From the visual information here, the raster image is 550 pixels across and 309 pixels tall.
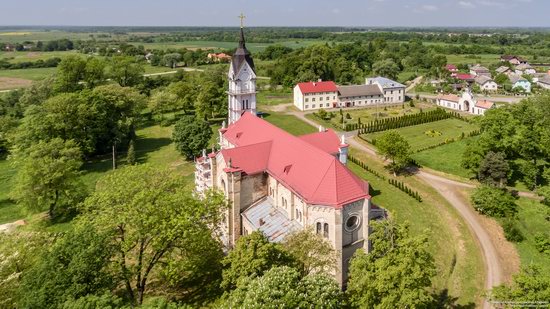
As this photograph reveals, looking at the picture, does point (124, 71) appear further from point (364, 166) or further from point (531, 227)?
point (531, 227)

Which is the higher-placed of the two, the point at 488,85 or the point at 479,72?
the point at 479,72

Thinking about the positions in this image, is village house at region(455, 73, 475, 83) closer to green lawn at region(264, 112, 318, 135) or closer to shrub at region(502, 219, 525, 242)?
green lawn at region(264, 112, 318, 135)

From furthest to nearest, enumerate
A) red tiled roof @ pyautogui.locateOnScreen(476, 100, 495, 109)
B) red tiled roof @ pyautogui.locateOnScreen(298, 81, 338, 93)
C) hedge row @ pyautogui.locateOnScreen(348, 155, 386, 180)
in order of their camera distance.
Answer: red tiled roof @ pyautogui.locateOnScreen(298, 81, 338, 93)
red tiled roof @ pyautogui.locateOnScreen(476, 100, 495, 109)
hedge row @ pyautogui.locateOnScreen(348, 155, 386, 180)

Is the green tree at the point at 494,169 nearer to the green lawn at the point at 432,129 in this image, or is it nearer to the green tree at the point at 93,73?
the green lawn at the point at 432,129

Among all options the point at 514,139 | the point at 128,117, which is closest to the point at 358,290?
the point at 514,139

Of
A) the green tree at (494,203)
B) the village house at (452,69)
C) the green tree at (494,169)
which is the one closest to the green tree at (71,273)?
the green tree at (494,203)

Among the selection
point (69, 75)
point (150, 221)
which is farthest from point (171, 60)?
point (150, 221)

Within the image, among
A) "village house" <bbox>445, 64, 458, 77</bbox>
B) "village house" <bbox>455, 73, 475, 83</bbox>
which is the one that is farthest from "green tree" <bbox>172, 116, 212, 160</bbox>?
"village house" <bbox>445, 64, 458, 77</bbox>
